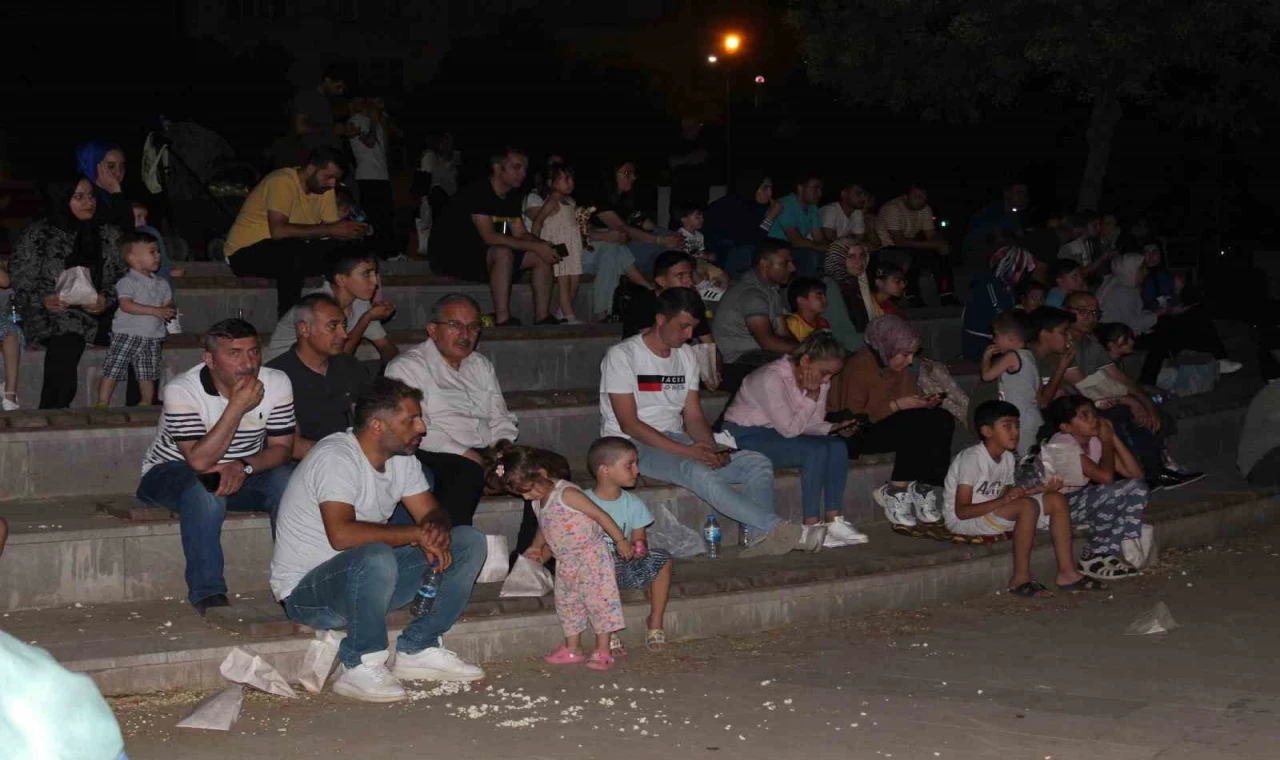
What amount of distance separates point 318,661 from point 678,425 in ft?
9.98

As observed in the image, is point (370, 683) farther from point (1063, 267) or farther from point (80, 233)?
point (1063, 267)

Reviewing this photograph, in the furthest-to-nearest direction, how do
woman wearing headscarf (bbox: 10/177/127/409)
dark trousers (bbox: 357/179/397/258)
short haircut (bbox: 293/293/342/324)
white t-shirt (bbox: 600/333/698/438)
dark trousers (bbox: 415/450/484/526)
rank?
dark trousers (bbox: 357/179/397/258) < woman wearing headscarf (bbox: 10/177/127/409) < white t-shirt (bbox: 600/333/698/438) < short haircut (bbox: 293/293/342/324) < dark trousers (bbox: 415/450/484/526)

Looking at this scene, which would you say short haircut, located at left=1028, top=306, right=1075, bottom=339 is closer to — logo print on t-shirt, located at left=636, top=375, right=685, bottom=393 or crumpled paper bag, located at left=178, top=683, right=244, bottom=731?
logo print on t-shirt, located at left=636, top=375, right=685, bottom=393

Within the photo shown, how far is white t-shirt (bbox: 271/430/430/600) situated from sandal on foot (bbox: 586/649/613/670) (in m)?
1.16

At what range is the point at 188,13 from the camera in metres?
46.2

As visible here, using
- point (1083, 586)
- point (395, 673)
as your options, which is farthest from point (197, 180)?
point (1083, 586)

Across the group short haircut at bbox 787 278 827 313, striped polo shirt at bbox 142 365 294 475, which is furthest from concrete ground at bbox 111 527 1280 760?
short haircut at bbox 787 278 827 313

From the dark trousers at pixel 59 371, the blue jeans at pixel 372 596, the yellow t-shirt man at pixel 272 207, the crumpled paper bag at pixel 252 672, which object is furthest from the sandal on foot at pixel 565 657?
the yellow t-shirt man at pixel 272 207

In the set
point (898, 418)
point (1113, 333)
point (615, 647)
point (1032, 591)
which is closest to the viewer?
point (615, 647)

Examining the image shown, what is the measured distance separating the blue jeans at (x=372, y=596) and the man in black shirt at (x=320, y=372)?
4.40ft

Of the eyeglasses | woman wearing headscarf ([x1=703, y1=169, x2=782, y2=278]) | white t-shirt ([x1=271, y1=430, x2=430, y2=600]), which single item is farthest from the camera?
woman wearing headscarf ([x1=703, y1=169, x2=782, y2=278])

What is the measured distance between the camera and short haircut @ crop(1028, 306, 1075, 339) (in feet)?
36.3

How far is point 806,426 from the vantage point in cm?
961

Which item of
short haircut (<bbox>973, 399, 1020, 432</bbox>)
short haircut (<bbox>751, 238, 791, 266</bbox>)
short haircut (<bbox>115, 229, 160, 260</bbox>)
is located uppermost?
short haircut (<bbox>751, 238, 791, 266</bbox>)
